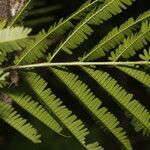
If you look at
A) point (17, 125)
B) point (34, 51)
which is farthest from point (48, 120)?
point (34, 51)

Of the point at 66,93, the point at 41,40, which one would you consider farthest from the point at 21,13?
the point at 66,93

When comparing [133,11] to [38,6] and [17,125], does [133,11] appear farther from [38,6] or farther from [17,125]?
[17,125]

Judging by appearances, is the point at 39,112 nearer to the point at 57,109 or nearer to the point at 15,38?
the point at 57,109

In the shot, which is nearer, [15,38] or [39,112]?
[15,38]

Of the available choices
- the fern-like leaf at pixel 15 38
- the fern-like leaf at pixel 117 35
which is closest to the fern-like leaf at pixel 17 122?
the fern-like leaf at pixel 117 35

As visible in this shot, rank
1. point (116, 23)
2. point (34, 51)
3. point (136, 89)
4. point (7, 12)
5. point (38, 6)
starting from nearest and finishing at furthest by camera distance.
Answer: point (34, 51) → point (7, 12) → point (38, 6) → point (116, 23) → point (136, 89)
